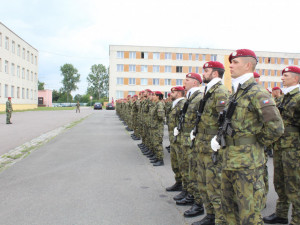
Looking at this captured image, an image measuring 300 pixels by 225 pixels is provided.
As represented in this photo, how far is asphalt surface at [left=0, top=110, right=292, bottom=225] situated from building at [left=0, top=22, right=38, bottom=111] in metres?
34.1

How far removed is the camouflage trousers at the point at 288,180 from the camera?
3537 millimetres

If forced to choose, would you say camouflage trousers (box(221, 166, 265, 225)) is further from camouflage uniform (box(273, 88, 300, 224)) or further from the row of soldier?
camouflage uniform (box(273, 88, 300, 224))

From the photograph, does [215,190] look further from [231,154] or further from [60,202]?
[60,202]

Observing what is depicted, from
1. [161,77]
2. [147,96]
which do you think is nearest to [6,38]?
[161,77]

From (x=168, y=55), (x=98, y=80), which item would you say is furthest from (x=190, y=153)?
(x=98, y=80)

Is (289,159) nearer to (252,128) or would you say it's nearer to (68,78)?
(252,128)

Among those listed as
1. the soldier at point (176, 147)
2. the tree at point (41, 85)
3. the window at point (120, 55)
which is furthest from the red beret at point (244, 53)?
the tree at point (41, 85)

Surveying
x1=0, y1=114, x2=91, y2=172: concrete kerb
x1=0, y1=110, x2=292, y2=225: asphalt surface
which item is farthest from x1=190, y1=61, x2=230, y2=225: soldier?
x1=0, y1=114, x2=91, y2=172: concrete kerb

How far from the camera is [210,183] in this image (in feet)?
11.1

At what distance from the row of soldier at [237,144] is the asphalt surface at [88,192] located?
0.56 meters

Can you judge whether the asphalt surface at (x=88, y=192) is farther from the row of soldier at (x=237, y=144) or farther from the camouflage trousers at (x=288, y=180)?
the row of soldier at (x=237, y=144)

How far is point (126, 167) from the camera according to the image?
282 inches

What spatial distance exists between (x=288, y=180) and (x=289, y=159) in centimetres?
28

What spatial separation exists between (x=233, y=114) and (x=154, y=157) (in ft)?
18.1
